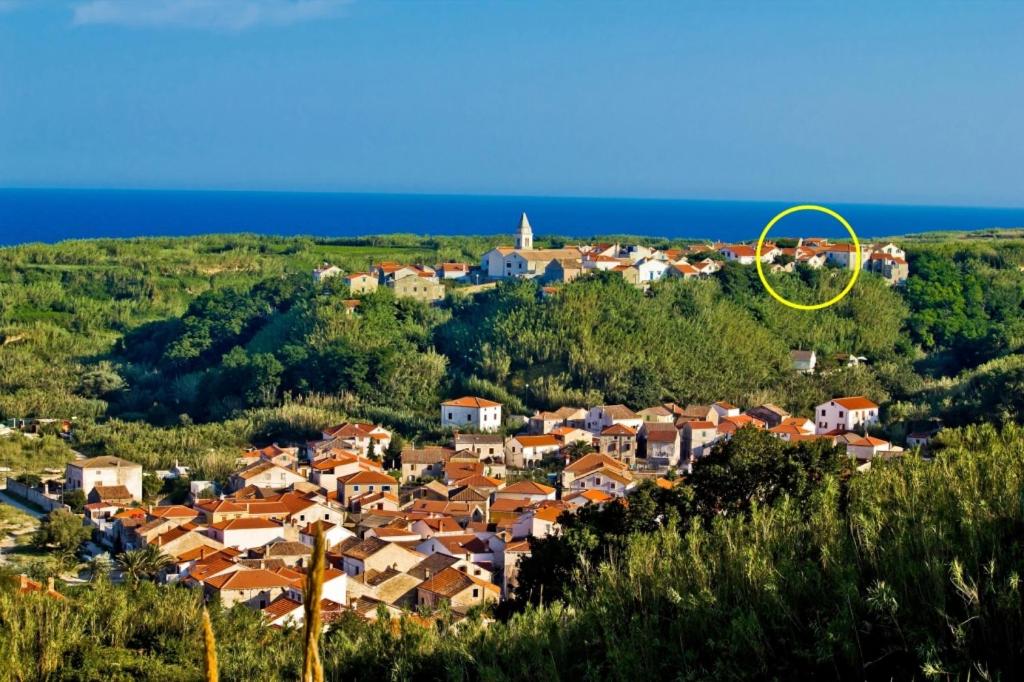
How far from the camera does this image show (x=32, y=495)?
28469 millimetres

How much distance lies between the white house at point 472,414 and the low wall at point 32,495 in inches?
418

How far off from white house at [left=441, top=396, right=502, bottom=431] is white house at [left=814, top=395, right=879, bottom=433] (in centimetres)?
808

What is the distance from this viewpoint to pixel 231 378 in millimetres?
40375

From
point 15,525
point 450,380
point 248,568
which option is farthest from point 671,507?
point 450,380

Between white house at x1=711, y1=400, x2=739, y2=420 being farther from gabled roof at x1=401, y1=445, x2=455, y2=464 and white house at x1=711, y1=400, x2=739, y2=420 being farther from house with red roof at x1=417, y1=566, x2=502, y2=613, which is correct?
house with red roof at x1=417, y1=566, x2=502, y2=613

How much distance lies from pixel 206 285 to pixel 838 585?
175ft

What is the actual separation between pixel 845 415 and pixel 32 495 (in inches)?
761

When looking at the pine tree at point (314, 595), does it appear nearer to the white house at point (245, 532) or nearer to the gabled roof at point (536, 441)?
the white house at point (245, 532)

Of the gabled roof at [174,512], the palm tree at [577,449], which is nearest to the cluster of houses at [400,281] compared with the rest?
the palm tree at [577,449]

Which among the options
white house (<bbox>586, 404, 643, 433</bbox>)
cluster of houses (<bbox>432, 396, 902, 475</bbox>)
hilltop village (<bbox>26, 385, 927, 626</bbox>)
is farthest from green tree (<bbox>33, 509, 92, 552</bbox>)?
white house (<bbox>586, 404, 643, 433</bbox>)

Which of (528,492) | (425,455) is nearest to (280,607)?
(528,492)

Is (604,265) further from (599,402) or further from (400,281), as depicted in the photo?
(599,402)

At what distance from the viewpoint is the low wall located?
27.5m

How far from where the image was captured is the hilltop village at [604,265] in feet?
156
